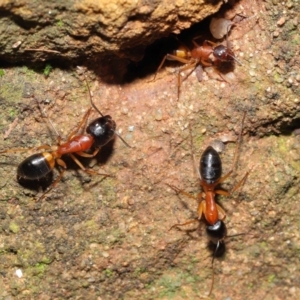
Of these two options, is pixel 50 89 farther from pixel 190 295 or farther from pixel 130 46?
pixel 190 295

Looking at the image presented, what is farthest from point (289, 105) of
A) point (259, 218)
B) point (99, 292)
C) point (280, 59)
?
point (99, 292)

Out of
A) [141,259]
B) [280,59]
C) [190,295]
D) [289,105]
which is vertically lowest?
[190,295]

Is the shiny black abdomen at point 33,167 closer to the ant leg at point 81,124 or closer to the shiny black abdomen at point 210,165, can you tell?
the ant leg at point 81,124

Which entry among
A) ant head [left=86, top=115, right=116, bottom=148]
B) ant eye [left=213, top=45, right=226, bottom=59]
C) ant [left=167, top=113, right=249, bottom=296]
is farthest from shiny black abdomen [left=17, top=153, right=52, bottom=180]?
ant eye [left=213, top=45, right=226, bottom=59]

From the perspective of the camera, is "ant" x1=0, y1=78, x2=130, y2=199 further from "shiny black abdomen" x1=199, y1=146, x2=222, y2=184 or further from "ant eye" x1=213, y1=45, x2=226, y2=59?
"ant eye" x1=213, y1=45, x2=226, y2=59

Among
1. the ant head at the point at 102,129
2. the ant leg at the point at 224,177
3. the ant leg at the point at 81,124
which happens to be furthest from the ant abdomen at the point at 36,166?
the ant leg at the point at 224,177

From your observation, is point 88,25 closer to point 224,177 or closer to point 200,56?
point 200,56

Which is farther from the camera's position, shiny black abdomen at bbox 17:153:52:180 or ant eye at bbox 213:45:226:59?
ant eye at bbox 213:45:226:59
